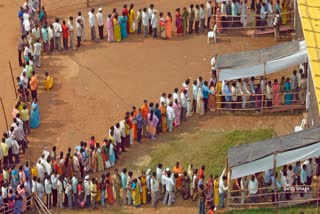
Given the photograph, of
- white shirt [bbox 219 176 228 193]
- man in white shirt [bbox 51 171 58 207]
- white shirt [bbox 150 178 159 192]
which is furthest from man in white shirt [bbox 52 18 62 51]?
white shirt [bbox 219 176 228 193]

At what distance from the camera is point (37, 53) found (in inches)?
1211

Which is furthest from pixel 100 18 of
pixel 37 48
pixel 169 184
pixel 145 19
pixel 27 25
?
pixel 169 184

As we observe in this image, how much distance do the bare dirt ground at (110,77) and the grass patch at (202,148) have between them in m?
0.42

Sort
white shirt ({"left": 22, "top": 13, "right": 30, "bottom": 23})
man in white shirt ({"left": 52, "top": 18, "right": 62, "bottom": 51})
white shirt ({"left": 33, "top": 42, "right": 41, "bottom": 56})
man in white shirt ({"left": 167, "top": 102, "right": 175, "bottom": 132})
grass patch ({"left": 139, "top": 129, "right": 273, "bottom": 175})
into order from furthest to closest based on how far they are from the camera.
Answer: white shirt ({"left": 22, "top": 13, "right": 30, "bottom": 23}) → man in white shirt ({"left": 52, "top": 18, "right": 62, "bottom": 51}) → white shirt ({"left": 33, "top": 42, "right": 41, "bottom": 56}) → man in white shirt ({"left": 167, "top": 102, "right": 175, "bottom": 132}) → grass patch ({"left": 139, "top": 129, "right": 273, "bottom": 175})

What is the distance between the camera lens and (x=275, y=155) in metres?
24.7

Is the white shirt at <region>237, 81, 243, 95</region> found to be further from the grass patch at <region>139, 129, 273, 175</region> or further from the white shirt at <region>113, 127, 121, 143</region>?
the white shirt at <region>113, 127, 121, 143</region>

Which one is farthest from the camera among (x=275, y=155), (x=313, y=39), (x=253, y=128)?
(x=253, y=128)

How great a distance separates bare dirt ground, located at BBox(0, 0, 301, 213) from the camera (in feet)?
94.0

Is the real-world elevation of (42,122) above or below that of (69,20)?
below

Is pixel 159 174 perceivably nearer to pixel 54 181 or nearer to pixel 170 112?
pixel 54 181

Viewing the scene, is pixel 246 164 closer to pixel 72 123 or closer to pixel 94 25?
pixel 72 123

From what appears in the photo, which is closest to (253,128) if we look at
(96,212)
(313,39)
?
(313,39)

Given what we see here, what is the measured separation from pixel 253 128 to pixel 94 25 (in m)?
6.90

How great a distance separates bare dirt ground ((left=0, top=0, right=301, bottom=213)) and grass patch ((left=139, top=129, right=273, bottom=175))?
416mm
